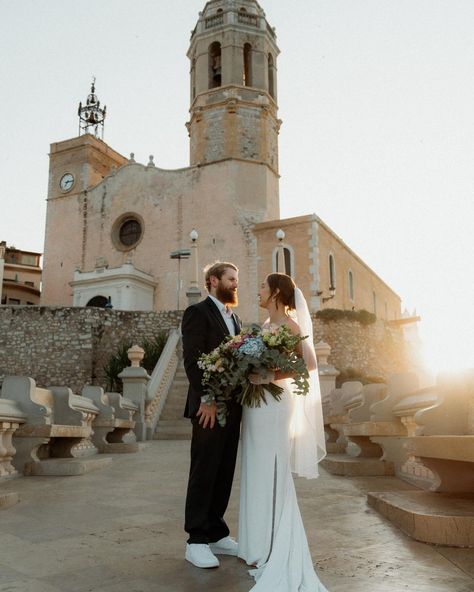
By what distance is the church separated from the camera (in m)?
29.2

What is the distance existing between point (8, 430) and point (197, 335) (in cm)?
373

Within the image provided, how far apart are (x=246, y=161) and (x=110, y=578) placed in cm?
2957

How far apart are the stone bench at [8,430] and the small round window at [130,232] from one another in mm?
26979

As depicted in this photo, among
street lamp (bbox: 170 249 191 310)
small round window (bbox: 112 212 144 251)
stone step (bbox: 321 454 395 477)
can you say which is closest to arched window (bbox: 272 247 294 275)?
street lamp (bbox: 170 249 191 310)

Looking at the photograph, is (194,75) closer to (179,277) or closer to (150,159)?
(150,159)

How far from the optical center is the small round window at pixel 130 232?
33.2 m

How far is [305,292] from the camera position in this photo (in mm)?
27766

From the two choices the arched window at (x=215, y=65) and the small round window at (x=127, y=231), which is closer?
the arched window at (x=215, y=65)

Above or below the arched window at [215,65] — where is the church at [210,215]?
below

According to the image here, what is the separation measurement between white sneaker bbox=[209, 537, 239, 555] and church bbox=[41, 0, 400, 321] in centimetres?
2405

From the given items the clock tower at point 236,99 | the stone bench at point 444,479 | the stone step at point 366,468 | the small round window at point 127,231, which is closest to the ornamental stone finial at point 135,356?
the stone step at point 366,468

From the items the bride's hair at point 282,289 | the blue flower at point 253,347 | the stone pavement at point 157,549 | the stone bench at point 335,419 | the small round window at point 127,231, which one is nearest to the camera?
the stone pavement at point 157,549

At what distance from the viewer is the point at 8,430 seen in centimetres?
639

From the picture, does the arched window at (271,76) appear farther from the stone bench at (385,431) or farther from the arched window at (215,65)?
the stone bench at (385,431)
